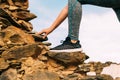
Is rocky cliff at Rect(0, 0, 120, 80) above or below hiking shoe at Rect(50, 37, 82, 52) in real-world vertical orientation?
below

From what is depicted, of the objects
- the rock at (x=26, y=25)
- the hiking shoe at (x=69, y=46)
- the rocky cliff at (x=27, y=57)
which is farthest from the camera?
the rock at (x=26, y=25)

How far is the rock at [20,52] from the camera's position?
1689 centimetres

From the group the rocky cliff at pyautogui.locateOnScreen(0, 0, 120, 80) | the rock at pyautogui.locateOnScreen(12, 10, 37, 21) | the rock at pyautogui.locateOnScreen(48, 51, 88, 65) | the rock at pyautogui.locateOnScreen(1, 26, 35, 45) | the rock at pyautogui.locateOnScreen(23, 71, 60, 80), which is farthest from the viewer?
the rock at pyautogui.locateOnScreen(12, 10, 37, 21)

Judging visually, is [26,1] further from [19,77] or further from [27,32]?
[19,77]

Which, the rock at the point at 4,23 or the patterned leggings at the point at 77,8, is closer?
the patterned leggings at the point at 77,8

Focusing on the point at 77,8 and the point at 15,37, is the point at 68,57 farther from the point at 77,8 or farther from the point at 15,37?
the point at 77,8

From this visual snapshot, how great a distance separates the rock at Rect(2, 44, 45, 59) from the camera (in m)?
16.9

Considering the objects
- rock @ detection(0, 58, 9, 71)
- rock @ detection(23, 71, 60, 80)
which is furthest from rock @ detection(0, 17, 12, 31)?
rock @ detection(23, 71, 60, 80)

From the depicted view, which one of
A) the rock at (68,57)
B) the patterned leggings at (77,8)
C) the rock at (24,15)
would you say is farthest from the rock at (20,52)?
the patterned leggings at (77,8)

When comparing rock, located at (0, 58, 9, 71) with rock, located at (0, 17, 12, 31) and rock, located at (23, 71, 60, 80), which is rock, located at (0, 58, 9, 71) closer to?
rock, located at (23, 71, 60, 80)

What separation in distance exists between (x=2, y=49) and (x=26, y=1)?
16.0ft

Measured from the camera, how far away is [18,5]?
69.7ft

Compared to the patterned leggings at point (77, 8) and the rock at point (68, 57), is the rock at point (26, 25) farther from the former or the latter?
the patterned leggings at point (77, 8)

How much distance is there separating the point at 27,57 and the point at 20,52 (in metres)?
0.48
